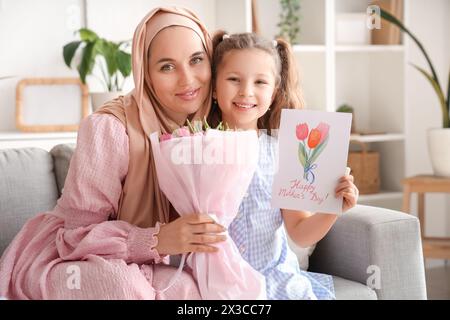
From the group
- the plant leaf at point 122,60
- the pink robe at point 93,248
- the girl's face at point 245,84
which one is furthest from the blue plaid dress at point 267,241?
the plant leaf at point 122,60

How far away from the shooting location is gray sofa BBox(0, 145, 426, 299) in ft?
6.61

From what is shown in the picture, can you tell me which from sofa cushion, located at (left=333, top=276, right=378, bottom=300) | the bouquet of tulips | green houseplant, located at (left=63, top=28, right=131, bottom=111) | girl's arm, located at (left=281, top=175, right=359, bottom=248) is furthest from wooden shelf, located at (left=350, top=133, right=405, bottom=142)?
the bouquet of tulips

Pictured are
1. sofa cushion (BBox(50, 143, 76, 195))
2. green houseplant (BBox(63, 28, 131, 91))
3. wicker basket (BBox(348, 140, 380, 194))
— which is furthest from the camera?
wicker basket (BBox(348, 140, 380, 194))

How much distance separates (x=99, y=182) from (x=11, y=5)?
195 centimetres

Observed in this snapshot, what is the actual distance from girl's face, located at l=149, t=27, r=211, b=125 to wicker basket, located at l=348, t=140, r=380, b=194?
204cm

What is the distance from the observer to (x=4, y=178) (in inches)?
81.7

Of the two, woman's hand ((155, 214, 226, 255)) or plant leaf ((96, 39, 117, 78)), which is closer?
woman's hand ((155, 214, 226, 255))

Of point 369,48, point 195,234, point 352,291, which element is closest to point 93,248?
point 195,234

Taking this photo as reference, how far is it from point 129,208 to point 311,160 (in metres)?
0.44

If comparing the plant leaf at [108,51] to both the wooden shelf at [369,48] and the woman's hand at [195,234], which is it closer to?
the wooden shelf at [369,48]

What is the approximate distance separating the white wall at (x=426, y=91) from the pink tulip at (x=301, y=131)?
2.29m

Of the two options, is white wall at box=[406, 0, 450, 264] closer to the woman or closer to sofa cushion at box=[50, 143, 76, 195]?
sofa cushion at box=[50, 143, 76, 195]

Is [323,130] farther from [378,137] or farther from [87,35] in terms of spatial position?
[378,137]

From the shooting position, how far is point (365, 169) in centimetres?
367
